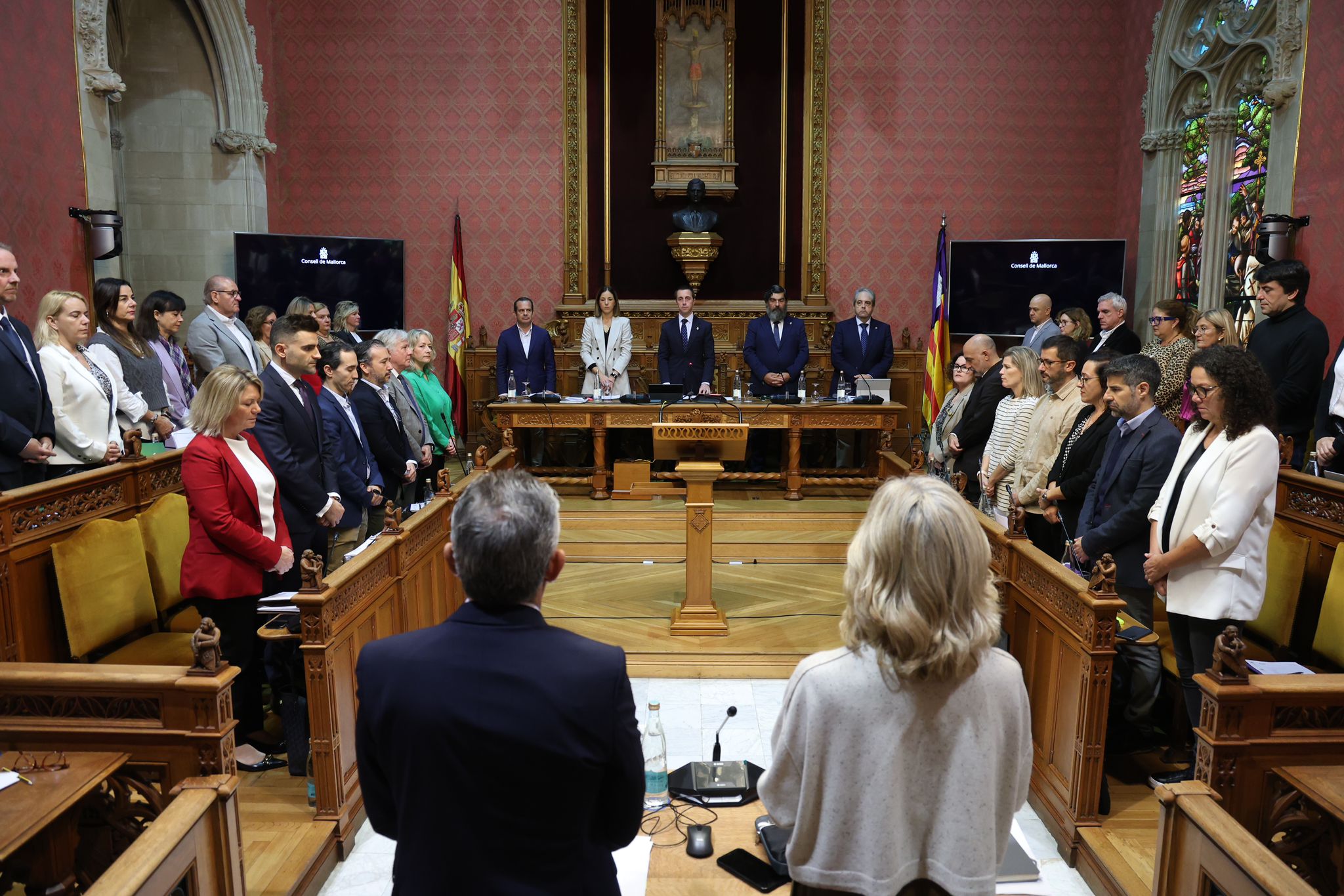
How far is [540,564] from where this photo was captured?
153 centimetres

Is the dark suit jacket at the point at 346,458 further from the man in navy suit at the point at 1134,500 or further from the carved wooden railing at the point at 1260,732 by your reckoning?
the carved wooden railing at the point at 1260,732

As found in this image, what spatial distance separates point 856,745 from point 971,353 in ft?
14.6

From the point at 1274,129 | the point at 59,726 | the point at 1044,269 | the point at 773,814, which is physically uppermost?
the point at 1274,129

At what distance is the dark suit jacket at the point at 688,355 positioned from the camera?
8414mm

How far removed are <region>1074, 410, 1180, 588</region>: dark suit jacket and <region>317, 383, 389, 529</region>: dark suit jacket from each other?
3182 mm

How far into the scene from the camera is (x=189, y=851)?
81.3 inches

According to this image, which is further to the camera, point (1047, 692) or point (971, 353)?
point (971, 353)

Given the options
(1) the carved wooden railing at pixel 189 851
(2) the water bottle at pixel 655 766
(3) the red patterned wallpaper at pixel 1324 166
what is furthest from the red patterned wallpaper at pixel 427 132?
(1) the carved wooden railing at pixel 189 851

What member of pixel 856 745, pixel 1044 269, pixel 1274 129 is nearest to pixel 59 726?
pixel 856 745

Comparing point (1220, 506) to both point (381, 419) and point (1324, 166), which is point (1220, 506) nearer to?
point (381, 419)

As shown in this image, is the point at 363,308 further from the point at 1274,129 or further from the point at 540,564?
the point at 540,564

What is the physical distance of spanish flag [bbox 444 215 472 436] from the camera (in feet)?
29.2

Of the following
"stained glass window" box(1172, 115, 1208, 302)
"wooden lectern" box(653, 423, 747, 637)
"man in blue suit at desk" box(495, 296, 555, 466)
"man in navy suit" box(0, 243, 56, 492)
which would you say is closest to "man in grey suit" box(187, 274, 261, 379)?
"man in navy suit" box(0, 243, 56, 492)

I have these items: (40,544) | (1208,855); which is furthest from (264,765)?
(1208,855)
